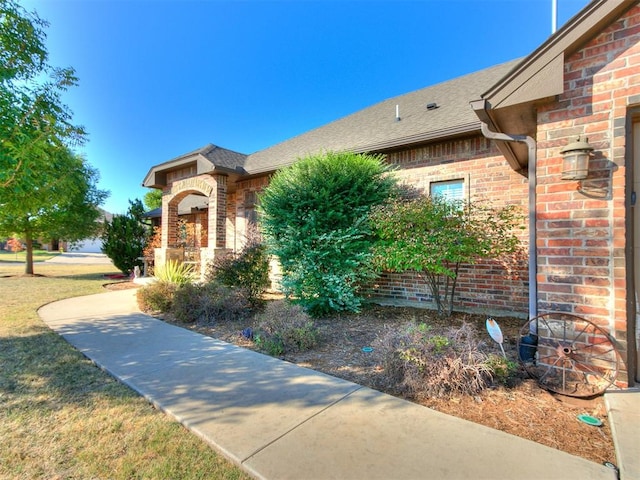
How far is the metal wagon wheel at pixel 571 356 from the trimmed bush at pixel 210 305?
478 cm

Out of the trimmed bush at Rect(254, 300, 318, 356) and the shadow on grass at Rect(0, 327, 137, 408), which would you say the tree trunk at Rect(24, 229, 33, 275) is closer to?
the shadow on grass at Rect(0, 327, 137, 408)

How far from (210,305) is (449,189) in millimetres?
5508

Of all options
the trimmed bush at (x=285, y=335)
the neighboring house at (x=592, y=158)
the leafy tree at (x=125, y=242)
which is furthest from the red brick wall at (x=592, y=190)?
the leafy tree at (x=125, y=242)

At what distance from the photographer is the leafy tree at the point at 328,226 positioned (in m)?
5.89

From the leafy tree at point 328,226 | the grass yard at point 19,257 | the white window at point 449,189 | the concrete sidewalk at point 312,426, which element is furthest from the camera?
the grass yard at point 19,257

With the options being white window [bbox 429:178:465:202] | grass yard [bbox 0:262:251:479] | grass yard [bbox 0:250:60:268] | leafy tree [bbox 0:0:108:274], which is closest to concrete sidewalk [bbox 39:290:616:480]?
grass yard [bbox 0:262:251:479]

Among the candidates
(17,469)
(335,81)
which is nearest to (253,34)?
(335,81)

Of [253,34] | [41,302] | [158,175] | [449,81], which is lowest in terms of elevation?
[41,302]

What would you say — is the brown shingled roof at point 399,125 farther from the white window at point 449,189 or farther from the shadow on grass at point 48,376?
the shadow on grass at point 48,376

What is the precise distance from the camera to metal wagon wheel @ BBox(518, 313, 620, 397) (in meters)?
2.86

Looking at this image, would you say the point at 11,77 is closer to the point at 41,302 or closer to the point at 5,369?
the point at 5,369

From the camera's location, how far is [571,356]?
3.00m

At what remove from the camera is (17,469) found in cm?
203

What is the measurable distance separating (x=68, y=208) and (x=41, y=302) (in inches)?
353
